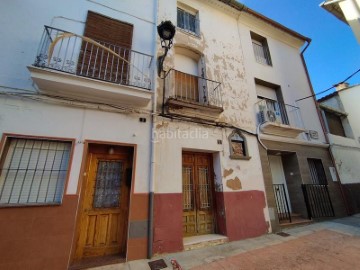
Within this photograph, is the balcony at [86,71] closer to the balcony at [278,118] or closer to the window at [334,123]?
the balcony at [278,118]

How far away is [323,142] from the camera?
26.5 ft

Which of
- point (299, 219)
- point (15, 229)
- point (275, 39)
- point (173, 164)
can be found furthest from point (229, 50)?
point (15, 229)

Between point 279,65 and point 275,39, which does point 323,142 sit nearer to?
point 279,65

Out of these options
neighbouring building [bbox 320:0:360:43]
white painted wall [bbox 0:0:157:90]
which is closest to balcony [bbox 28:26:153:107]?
white painted wall [bbox 0:0:157:90]

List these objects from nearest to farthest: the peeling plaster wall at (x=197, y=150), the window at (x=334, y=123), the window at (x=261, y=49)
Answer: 1. the peeling plaster wall at (x=197, y=150)
2. the window at (x=261, y=49)
3. the window at (x=334, y=123)

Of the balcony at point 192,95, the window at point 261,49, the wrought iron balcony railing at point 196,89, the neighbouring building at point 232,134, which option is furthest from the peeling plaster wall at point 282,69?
the balcony at point 192,95

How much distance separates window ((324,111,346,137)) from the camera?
916 cm

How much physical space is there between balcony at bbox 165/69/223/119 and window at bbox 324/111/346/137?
7138 millimetres

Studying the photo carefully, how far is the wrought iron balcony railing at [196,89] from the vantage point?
19.4 ft

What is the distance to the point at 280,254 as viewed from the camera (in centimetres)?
385

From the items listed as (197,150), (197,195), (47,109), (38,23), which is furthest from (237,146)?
(38,23)

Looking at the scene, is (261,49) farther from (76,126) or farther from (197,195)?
(76,126)

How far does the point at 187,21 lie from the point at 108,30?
3.53m

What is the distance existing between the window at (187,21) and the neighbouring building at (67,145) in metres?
3.35
